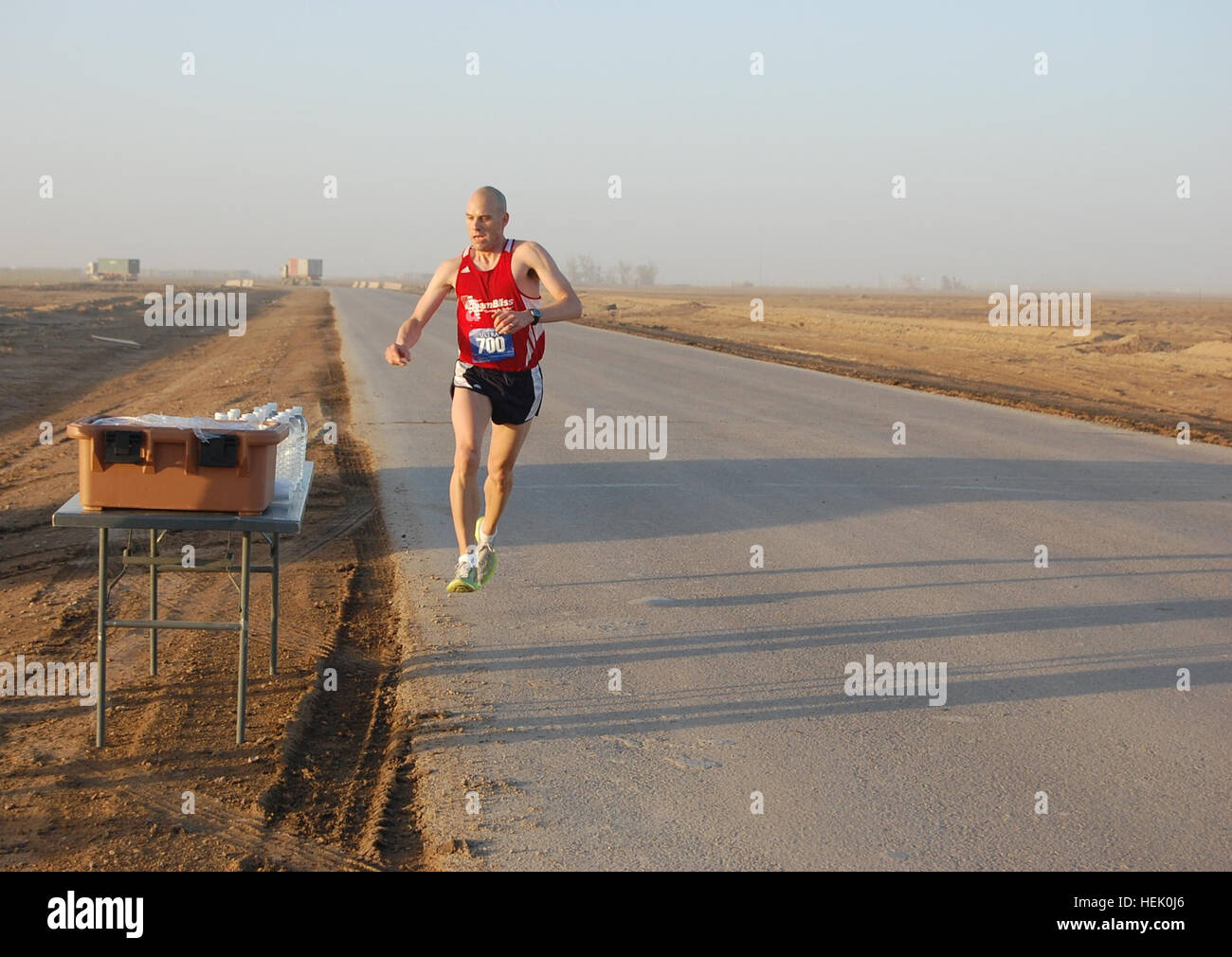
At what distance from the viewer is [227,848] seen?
13.8ft

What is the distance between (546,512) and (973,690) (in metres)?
4.68

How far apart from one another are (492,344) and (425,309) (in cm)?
52

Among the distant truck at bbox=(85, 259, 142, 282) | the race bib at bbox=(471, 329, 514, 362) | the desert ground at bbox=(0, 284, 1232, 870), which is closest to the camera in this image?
the desert ground at bbox=(0, 284, 1232, 870)

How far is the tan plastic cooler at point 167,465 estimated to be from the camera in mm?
4953

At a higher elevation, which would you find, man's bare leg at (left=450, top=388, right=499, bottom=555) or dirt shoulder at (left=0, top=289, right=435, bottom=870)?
man's bare leg at (left=450, top=388, right=499, bottom=555)

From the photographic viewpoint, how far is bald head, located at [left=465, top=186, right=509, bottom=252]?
A: 631cm

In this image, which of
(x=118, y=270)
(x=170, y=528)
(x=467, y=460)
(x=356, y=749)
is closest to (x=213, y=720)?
(x=356, y=749)

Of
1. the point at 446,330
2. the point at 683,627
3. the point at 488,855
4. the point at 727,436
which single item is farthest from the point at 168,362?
the point at 488,855

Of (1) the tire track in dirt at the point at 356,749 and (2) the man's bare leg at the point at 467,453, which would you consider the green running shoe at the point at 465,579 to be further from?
(1) the tire track in dirt at the point at 356,749

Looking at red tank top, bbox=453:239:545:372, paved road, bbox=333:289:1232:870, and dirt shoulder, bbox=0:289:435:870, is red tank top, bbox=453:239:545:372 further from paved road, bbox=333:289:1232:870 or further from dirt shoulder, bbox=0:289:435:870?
dirt shoulder, bbox=0:289:435:870

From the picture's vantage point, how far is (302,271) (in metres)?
162

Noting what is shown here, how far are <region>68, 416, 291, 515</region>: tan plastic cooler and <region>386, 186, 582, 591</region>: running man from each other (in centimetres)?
147

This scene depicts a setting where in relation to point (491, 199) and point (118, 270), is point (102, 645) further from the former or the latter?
point (118, 270)

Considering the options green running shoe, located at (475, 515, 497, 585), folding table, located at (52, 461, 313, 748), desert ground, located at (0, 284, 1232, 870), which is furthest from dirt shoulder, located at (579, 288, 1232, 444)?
folding table, located at (52, 461, 313, 748)
